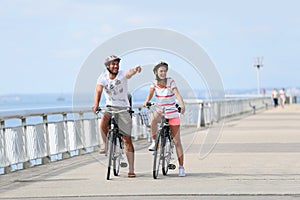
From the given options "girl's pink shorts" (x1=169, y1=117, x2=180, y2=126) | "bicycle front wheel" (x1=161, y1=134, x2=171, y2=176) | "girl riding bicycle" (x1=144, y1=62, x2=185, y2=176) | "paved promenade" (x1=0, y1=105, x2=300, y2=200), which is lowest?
"paved promenade" (x1=0, y1=105, x2=300, y2=200)

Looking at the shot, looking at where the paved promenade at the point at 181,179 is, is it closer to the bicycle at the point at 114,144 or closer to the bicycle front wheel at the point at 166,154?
the bicycle front wheel at the point at 166,154

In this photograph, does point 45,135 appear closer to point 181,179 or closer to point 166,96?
point 166,96

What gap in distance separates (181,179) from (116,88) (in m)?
1.83

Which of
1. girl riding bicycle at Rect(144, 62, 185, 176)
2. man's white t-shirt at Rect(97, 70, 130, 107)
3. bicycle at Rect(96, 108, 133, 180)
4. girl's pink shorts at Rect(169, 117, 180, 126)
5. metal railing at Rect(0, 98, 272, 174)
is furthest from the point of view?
metal railing at Rect(0, 98, 272, 174)

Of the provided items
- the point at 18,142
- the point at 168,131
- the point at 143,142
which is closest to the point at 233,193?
the point at 168,131

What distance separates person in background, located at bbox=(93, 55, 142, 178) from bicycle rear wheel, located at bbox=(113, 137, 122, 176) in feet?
0.52

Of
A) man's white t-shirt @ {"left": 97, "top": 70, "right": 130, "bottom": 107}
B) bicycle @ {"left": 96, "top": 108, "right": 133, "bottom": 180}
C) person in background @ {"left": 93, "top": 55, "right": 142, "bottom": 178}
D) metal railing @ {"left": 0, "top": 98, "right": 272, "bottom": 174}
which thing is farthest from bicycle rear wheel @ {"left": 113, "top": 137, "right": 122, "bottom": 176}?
metal railing @ {"left": 0, "top": 98, "right": 272, "bottom": 174}

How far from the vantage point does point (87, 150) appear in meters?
19.3

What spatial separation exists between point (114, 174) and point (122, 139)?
62 cm

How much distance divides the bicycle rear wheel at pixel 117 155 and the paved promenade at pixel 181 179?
159 mm

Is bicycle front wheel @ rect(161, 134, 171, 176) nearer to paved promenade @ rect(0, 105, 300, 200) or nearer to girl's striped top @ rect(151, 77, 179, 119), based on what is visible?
paved promenade @ rect(0, 105, 300, 200)

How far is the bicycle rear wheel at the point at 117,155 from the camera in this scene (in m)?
12.8

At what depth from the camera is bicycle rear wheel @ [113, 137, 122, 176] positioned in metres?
12.8

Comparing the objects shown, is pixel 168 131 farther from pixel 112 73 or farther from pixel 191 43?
pixel 191 43
